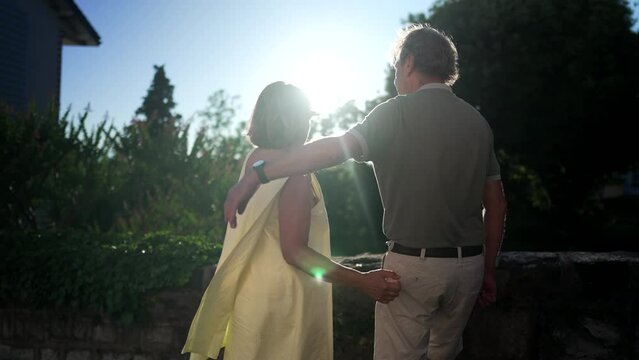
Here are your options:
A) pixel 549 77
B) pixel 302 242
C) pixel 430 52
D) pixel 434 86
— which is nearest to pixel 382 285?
pixel 302 242

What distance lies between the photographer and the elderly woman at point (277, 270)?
2545mm

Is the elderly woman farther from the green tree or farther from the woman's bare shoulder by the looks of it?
the green tree

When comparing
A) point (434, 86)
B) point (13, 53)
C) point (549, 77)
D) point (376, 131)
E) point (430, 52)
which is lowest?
point (376, 131)

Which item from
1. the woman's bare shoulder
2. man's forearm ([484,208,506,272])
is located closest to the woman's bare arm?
the woman's bare shoulder

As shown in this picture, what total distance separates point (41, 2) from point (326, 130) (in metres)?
13.2

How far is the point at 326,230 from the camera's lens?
271cm

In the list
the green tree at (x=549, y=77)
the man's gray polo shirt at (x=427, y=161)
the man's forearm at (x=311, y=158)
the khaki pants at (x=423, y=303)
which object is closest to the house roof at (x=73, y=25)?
the green tree at (x=549, y=77)

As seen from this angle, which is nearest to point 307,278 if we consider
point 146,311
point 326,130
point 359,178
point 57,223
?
point 146,311

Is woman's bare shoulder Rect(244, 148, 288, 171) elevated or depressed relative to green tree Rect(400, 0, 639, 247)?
depressed

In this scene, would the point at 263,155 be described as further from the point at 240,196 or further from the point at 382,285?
the point at 382,285

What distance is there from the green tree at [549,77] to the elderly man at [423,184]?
1624 centimetres

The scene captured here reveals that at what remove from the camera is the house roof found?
1459cm

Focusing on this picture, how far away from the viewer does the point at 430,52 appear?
98.8 inches

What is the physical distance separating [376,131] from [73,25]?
14983 millimetres
